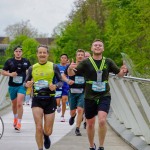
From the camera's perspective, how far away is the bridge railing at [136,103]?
8.20m

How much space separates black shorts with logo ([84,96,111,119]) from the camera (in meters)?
8.17

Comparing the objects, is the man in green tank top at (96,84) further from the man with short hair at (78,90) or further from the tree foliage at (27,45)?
the tree foliage at (27,45)

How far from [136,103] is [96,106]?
1.09 meters

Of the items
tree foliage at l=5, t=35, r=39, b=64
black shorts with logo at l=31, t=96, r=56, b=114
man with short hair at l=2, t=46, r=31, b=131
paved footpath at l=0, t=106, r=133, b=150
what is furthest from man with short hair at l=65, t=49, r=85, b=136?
tree foliage at l=5, t=35, r=39, b=64

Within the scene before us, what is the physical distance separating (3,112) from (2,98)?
1875 mm

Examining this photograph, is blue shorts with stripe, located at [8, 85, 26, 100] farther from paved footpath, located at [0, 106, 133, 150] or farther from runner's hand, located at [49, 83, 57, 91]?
runner's hand, located at [49, 83, 57, 91]

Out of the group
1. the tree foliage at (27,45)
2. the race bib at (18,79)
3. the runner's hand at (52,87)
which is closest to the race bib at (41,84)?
the runner's hand at (52,87)

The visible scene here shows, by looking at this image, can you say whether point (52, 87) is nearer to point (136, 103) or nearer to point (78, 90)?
point (136, 103)

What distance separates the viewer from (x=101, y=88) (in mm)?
8211

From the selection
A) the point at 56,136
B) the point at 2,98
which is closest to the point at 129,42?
the point at 2,98

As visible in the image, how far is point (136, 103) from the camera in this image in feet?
30.0

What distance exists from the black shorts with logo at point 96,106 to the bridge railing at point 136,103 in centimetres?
57

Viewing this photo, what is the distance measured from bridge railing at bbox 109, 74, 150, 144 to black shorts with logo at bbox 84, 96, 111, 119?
22.5 inches

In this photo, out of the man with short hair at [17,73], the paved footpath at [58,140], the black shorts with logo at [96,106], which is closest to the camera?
the black shorts with logo at [96,106]
